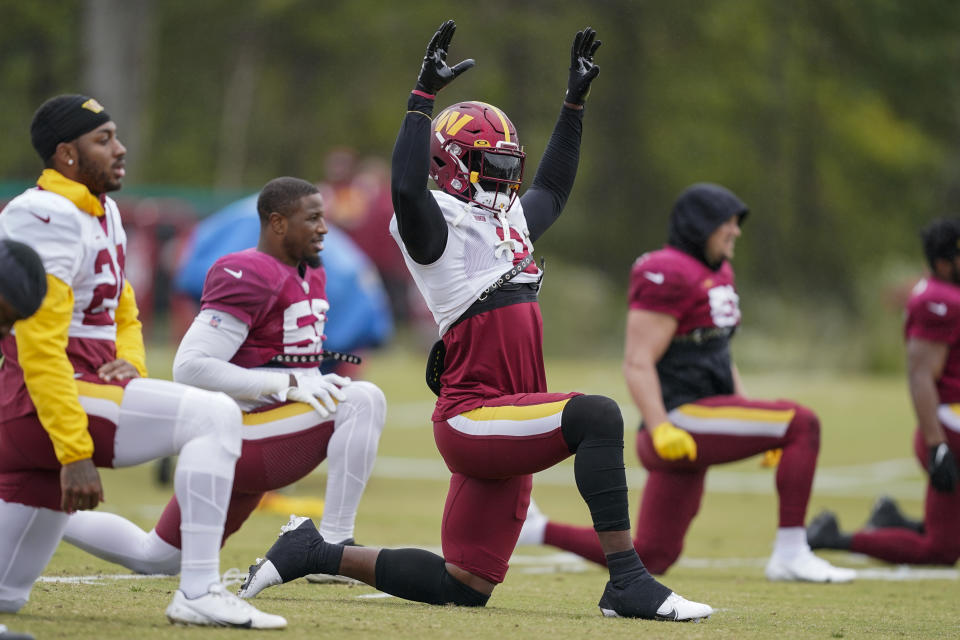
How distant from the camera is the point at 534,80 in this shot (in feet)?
95.1

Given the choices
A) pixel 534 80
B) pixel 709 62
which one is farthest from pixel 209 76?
pixel 709 62

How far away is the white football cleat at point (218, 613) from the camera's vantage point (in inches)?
179

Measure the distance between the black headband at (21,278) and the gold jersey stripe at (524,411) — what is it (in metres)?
1.62

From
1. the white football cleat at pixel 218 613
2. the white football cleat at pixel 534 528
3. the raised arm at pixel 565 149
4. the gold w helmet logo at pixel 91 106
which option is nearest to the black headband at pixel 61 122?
the gold w helmet logo at pixel 91 106

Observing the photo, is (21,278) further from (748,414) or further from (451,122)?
(748,414)

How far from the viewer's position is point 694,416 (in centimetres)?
737

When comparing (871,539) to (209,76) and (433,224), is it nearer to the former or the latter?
(433,224)

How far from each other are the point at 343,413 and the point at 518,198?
113 centimetres

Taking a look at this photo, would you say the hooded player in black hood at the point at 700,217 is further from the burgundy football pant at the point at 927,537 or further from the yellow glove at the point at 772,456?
the burgundy football pant at the point at 927,537

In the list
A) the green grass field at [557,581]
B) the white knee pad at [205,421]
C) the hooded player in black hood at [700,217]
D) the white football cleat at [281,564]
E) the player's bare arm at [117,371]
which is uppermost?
the hooded player in black hood at [700,217]

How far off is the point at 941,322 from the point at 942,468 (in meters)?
0.78

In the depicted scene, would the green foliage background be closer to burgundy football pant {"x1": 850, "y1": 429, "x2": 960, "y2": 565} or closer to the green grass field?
the green grass field

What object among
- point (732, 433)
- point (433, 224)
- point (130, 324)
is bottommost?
point (732, 433)

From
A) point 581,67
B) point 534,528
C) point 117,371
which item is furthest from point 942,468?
point 117,371
